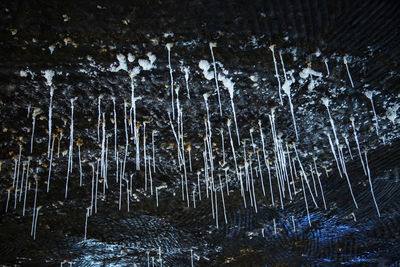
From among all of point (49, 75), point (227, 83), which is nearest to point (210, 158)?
point (227, 83)

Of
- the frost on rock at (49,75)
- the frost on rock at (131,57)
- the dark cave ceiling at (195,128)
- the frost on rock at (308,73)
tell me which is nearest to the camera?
the dark cave ceiling at (195,128)

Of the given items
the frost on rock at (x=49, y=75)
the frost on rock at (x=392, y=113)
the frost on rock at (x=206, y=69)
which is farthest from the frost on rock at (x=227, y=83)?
the frost on rock at (x=392, y=113)

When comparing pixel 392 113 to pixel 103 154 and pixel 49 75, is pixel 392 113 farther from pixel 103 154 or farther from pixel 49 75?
pixel 49 75

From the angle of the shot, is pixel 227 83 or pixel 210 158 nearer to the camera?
pixel 227 83

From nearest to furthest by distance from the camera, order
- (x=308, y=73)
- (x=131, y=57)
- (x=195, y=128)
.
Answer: (x=131, y=57)
(x=308, y=73)
(x=195, y=128)

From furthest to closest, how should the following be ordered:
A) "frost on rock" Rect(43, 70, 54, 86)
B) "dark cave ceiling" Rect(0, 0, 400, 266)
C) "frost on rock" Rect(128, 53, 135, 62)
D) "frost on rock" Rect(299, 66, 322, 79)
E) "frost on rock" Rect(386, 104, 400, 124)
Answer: "frost on rock" Rect(386, 104, 400, 124) < "frost on rock" Rect(299, 66, 322, 79) < "frost on rock" Rect(43, 70, 54, 86) < "frost on rock" Rect(128, 53, 135, 62) < "dark cave ceiling" Rect(0, 0, 400, 266)

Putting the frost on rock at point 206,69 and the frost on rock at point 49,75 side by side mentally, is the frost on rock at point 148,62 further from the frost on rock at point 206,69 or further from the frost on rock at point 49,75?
the frost on rock at point 49,75

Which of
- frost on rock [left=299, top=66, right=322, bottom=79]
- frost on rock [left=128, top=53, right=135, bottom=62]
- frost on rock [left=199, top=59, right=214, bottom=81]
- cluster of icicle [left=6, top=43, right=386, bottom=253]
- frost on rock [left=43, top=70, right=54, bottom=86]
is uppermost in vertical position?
frost on rock [left=128, top=53, right=135, bottom=62]

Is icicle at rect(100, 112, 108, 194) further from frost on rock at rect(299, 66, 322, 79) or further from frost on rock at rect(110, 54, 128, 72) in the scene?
frost on rock at rect(299, 66, 322, 79)

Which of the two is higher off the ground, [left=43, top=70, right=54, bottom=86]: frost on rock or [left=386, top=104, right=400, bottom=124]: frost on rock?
[left=43, top=70, right=54, bottom=86]: frost on rock

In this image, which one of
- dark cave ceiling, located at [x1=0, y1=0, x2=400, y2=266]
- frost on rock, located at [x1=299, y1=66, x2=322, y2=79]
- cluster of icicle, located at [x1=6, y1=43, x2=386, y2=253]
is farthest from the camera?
cluster of icicle, located at [x1=6, y1=43, x2=386, y2=253]

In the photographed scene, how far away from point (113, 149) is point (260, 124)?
7.67 feet

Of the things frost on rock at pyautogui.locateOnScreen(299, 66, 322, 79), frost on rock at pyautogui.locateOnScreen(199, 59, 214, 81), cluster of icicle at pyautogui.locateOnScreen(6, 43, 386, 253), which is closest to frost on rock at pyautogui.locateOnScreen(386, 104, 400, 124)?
cluster of icicle at pyautogui.locateOnScreen(6, 43, 386, 253)

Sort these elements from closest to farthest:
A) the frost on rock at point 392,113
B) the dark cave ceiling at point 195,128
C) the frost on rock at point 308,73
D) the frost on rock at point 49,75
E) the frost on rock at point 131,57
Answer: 1. the dark cave ceiling at point 195,128
2. the frost on rock at point 131,57
3. the frost on rock at point 49,75
4. the frost on rock at point 308,73
5. the frost on rock at point 392,113
